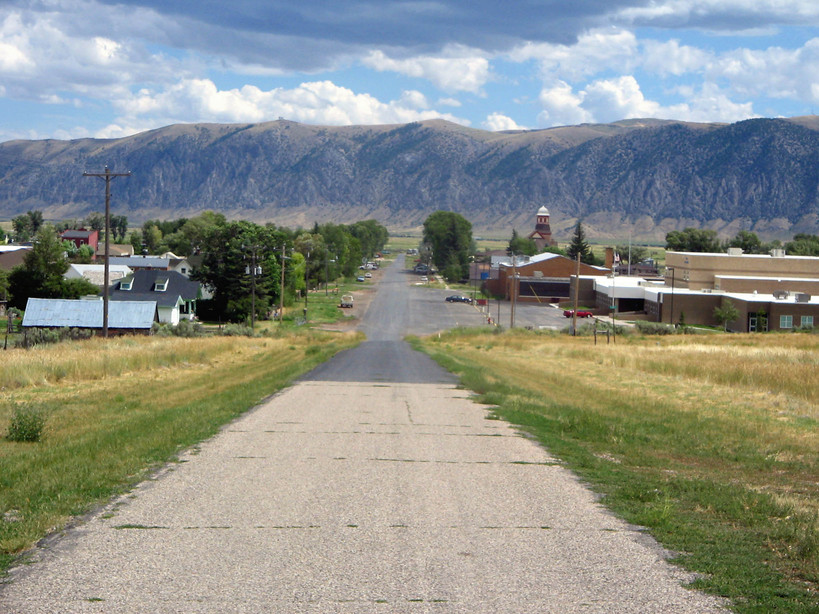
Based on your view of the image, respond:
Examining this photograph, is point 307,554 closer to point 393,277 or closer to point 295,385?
point 295,385

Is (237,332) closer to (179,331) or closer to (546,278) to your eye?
(179,331)

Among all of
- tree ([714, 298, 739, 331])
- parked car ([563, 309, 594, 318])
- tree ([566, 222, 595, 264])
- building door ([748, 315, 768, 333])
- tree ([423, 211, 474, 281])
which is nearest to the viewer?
building door ([748, 315, 768, 333])

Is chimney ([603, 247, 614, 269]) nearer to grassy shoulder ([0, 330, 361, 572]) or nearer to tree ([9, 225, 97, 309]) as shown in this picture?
tree ([9, 225, 97, 309])

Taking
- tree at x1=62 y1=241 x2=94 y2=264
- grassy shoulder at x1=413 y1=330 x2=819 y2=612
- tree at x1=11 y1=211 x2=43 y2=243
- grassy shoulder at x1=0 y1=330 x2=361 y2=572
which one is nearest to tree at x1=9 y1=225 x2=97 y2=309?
grassy shoulder at x1=0 y1=330 x2=361 y2=572

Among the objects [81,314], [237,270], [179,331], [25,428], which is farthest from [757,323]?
[25,428]

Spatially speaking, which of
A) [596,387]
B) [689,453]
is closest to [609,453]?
[689,453]

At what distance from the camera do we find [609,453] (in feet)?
49.5

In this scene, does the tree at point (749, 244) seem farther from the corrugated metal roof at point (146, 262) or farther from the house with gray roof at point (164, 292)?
the house with gray roof at point (164, 292)

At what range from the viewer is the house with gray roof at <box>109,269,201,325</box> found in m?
77.1

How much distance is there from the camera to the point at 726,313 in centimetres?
8625

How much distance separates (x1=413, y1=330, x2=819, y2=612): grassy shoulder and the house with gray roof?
148ft

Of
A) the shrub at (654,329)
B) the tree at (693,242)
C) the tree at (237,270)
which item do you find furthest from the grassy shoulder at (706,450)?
the tree at (693,242)

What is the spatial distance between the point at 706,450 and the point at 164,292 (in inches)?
2790

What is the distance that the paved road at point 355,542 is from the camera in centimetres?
706
